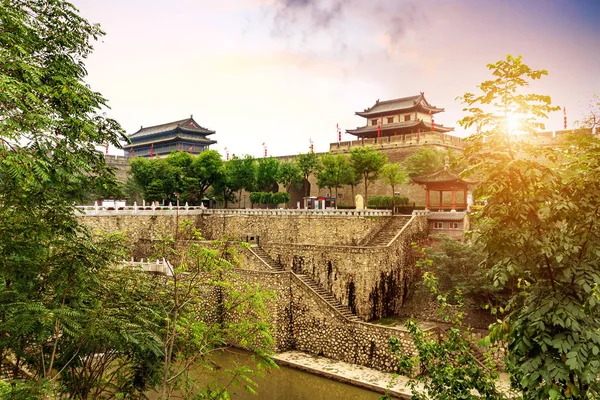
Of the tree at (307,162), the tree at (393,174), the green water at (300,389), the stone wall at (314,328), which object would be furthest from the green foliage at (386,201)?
the green water at (300,389)

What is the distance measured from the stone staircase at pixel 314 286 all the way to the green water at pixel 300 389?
3191mm

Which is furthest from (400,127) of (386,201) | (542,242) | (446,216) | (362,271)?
(542,242)

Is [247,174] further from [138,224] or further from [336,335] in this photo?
[336,335]

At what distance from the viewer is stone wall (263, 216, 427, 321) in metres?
23.2

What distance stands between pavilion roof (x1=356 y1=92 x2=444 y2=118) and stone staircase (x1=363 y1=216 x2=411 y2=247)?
18.6m

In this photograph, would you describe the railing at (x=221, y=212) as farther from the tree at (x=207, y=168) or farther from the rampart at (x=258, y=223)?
the tree at (x=207, y=168)

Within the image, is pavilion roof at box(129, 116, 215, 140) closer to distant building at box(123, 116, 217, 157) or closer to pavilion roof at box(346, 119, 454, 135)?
distant building at box(123, 116, 217, 157)

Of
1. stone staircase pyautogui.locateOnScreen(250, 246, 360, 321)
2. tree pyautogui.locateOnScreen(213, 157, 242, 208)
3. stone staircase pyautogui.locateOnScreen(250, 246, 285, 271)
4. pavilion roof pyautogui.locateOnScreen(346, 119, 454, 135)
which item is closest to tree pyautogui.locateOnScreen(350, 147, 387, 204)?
pavilion roof pyautogui.locateOnScreen(346, 119, 454, 135)

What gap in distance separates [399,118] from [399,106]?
1.11m

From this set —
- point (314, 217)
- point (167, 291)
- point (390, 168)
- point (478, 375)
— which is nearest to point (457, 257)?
point (314, 217)

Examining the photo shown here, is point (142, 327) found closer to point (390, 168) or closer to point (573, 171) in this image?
point (573, 171)

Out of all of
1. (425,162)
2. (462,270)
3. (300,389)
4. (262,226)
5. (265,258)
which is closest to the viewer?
(300,389)

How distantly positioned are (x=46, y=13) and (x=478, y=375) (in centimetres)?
949

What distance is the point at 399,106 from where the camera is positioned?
44.8 m
